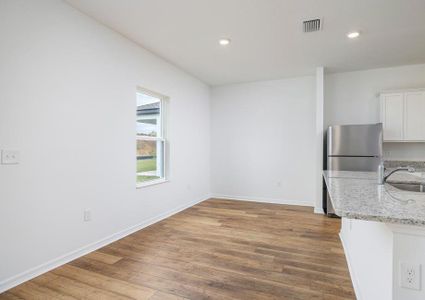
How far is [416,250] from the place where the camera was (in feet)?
3.11

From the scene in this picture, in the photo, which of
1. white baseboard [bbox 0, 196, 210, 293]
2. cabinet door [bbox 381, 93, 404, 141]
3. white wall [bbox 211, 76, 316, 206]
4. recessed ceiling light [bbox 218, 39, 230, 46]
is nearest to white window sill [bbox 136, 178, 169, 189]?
white baseboard [bbox 0, 196, 210, 293]

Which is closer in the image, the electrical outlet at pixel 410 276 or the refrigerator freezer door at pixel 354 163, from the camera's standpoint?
the electrical outlet at pixel 410 276

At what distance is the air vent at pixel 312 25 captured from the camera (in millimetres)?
2742

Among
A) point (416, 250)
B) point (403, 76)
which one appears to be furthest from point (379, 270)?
point (403, 76)

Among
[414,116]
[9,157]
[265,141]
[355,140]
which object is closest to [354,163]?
[355,140]

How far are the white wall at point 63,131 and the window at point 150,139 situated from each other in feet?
0.84

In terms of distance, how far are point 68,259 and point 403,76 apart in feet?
18.9

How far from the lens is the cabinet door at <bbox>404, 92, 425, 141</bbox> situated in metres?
3.94

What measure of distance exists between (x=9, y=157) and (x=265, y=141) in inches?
171

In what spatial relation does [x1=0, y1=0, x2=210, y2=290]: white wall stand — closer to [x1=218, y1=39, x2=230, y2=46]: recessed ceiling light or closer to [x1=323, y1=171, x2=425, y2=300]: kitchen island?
[x1=218, y1=39, x2=230, y2=46]: recessed ceiling light

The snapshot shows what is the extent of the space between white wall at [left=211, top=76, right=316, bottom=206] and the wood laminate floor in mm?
1500

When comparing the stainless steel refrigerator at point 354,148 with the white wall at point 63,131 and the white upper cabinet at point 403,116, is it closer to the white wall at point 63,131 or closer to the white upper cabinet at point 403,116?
the white upper cabinet at point 403,116

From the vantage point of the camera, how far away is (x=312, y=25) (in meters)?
2.82

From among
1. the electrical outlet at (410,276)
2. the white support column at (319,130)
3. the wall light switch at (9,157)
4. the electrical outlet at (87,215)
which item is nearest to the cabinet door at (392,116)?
the white support column at (319,130)
